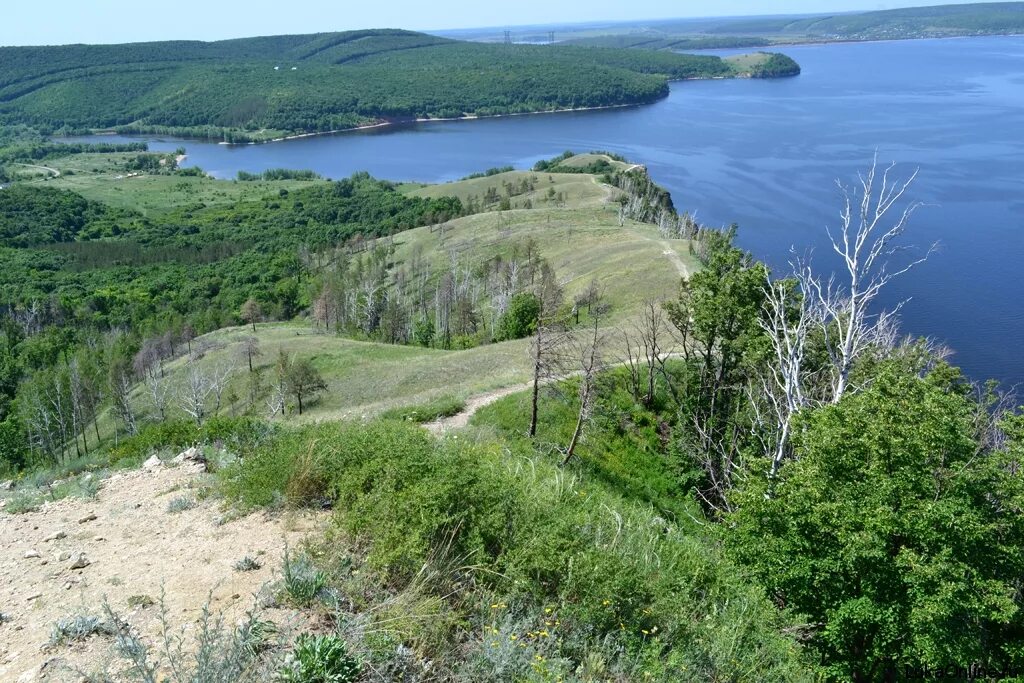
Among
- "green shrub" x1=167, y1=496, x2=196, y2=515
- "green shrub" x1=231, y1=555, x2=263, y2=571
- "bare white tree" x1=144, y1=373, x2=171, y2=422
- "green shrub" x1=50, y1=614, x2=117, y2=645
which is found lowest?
"bare white tree" x1=144, y1=373, x2=171, y2=422

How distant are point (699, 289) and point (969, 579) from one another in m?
14.1

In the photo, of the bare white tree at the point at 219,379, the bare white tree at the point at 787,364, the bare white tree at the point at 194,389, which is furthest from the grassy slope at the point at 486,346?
the bare white tree at the point at 787,364

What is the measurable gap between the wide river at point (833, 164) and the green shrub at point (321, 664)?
1838cm

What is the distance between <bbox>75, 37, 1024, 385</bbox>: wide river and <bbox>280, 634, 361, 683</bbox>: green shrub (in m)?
18.4

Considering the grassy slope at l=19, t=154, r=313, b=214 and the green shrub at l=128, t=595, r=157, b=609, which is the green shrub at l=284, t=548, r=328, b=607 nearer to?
the green shrub at l=128, t=595, r=157, b=609

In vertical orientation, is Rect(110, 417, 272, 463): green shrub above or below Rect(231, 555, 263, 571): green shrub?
below

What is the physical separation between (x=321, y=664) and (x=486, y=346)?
32.8m

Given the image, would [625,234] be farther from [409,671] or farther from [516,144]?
[516,144]

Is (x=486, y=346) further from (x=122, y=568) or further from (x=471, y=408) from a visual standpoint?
(x=122, y=568)

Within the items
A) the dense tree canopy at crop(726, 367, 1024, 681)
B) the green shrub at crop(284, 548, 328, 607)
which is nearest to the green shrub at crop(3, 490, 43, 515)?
the green shrub at crop(284, 548, 328, 607)

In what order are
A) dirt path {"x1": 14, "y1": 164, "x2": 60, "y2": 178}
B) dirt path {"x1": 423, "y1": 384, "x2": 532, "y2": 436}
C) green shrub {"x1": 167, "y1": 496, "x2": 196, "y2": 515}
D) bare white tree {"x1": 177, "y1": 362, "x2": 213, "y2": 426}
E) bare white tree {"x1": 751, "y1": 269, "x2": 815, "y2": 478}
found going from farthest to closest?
dirt path {"x1": 14, "y1": 164, "x2": 60, "y2": 178} < bare white tree {"x1": 177, "y1": 362, "x2": 213, "y2": 426} < dirt path {"x1": 423, "y1": 384, "x2": 532, "y2": 436} < bare white tree {"x1": 751, "y1": 269, "x2": 815, "y2": 478} < green shrub {"x1": 167, "y1": 496, "x2": 196, "y2": 515}

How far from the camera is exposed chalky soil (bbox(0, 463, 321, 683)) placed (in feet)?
21.2

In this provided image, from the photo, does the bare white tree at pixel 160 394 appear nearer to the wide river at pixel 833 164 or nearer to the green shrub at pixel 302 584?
the green shrub at pixel 302 584

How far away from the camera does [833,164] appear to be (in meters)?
106
